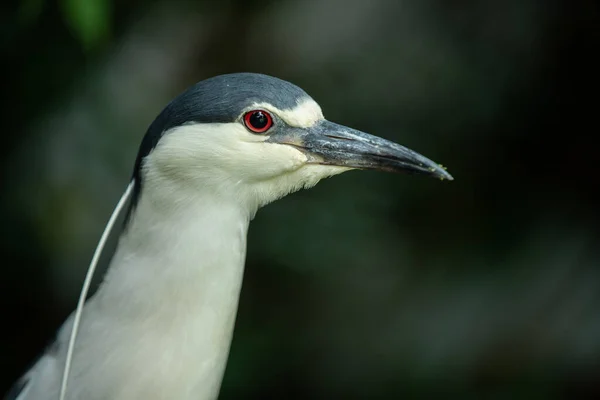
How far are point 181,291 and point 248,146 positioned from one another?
1.03ft

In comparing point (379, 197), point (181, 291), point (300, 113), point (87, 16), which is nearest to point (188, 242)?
point (181, 291)

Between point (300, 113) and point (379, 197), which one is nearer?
point (300, 113)

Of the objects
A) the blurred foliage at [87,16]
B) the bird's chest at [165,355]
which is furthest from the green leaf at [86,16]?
the bird's chest at [165,355]

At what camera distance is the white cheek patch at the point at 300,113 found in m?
1.51

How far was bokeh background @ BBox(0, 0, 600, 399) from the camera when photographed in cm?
261

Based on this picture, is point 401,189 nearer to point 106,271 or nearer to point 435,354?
point 435,354

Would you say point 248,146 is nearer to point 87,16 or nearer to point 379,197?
point 87,16

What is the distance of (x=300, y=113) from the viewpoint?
5.06 ft

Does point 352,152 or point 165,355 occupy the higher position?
point 352,152

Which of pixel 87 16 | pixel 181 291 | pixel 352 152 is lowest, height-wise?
pixel 181 291

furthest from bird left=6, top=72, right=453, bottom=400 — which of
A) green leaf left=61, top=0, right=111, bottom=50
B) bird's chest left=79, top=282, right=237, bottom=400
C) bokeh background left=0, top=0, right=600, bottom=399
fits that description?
bokeh background left=0, top=0, right=600, bottom=399

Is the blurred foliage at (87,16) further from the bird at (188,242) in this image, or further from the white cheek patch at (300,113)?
the white cheek patch at (300,113)

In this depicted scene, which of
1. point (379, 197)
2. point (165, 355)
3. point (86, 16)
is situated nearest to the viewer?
point (165, 355)

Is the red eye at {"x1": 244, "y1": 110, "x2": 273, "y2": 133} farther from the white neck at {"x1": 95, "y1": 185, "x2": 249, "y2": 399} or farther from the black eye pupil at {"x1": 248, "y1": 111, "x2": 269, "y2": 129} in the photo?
the white neck at {"x1": 95, "y1": 185, "x2": 249, "y2": 399}
